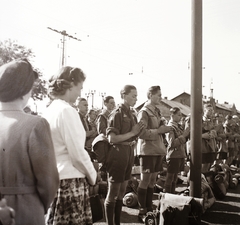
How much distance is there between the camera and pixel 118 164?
4078mm

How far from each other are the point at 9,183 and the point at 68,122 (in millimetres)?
773

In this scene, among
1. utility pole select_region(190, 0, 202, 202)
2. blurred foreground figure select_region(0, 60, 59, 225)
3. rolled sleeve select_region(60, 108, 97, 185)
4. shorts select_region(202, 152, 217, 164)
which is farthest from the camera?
shorts select_region(202, 152, 217, 164)

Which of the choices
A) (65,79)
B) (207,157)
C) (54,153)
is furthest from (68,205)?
(207,157)

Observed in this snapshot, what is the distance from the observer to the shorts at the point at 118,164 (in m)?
4.05

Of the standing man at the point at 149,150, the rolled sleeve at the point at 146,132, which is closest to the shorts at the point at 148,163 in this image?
the standing man at the point at 149,150

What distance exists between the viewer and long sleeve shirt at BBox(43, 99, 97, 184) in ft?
8.12

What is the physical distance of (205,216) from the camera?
207 inches

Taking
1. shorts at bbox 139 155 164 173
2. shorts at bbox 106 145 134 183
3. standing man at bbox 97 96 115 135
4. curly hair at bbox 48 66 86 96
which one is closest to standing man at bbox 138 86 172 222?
shorts at bbox 139 155 164 173

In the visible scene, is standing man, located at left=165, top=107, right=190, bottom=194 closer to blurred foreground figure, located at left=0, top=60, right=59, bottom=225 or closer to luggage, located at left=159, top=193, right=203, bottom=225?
luggage, located at left=159, top=193, right=203, bottom=225

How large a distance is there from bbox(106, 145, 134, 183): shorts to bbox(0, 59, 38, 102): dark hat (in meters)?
2.29

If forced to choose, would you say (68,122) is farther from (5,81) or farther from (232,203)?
(232,203)

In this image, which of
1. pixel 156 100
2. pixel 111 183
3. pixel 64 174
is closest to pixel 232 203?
pixel 156 100

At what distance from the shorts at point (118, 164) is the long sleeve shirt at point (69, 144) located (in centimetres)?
150

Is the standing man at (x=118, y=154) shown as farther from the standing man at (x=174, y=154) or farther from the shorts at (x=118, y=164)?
the standing man at (x=174, y=154)
